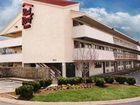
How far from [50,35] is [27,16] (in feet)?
20.1

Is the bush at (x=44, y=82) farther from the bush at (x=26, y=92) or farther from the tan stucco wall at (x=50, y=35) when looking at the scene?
the tan stucco wall at (x=50, y=35)

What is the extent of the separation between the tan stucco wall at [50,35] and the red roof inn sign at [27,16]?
705mm

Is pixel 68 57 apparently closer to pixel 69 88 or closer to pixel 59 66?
pixel 59 66

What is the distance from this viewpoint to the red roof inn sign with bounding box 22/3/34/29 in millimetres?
41656

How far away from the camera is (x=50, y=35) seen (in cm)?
3872

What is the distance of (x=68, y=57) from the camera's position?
38375mm

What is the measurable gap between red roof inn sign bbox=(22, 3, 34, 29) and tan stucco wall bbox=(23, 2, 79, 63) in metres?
0.70

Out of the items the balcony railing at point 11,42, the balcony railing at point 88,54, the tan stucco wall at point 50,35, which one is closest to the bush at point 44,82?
the balcony railing at point 88,54

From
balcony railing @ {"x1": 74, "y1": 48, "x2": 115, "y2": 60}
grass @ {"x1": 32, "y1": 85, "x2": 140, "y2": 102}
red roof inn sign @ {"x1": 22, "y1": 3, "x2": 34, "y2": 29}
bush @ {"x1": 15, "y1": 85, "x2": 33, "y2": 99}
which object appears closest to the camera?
grass @ {"x1": 32, "y1": 85, "x2": 140, "y2": 102}

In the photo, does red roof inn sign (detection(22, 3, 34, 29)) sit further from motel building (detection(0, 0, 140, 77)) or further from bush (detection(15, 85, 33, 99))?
bush (detection(15, 85, 33, 99))

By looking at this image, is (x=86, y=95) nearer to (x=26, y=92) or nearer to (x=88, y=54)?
(x=26, y=92)

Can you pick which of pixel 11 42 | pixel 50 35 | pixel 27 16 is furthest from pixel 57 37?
pixel 11 42

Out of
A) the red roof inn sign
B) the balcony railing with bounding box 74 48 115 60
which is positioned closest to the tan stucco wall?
the red roof inn sign

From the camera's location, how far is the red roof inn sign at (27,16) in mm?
41656
